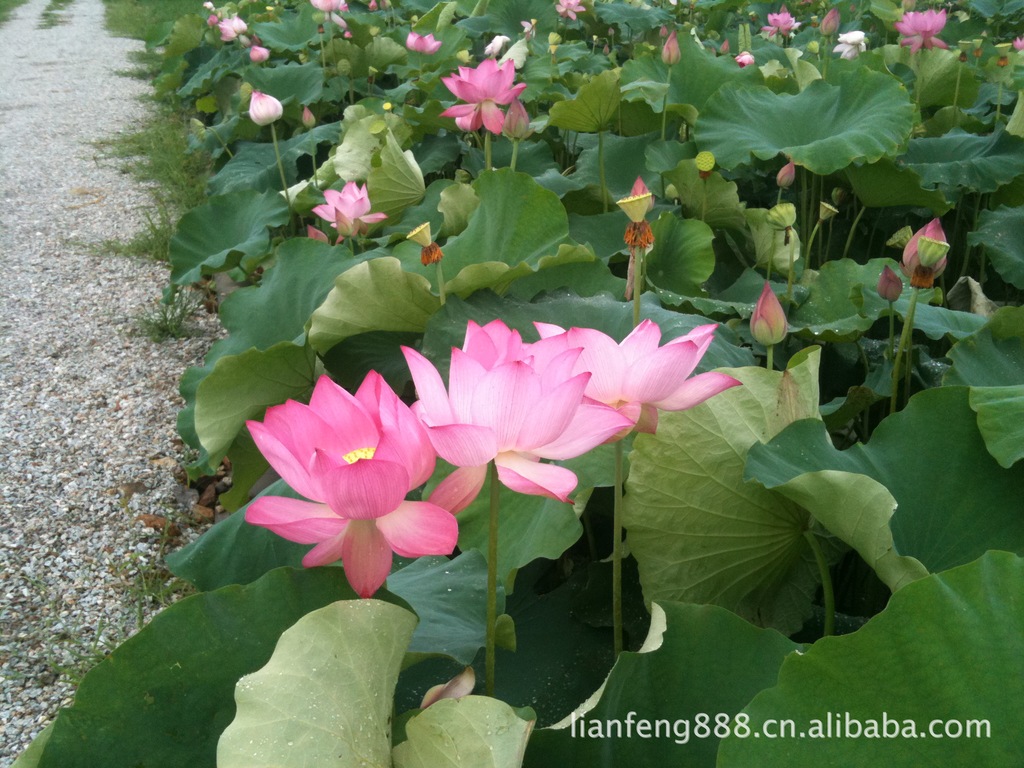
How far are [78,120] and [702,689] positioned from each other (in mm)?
4871

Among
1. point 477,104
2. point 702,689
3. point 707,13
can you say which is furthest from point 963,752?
point 707,13

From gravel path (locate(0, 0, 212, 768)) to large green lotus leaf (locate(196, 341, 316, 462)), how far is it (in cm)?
41

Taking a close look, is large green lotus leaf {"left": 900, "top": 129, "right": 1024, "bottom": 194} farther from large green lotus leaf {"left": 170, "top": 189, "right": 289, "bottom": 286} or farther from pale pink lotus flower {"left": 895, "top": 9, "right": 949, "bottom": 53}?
large green lotus leaf {"left": 170, "top": 189, "right": 289, "bottom": 286}

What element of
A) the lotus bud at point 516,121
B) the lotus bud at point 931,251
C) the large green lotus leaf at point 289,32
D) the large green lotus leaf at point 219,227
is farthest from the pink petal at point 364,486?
the large green lotus leaf at point 289,32

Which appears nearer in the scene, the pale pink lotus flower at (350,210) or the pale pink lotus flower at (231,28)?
the pale pink lotus flower at (350,210)

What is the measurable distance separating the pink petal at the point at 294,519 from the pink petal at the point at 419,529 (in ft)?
0.09

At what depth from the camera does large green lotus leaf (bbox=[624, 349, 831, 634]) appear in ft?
2.58

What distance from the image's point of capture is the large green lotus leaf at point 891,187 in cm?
158

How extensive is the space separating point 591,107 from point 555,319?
84 centimetres

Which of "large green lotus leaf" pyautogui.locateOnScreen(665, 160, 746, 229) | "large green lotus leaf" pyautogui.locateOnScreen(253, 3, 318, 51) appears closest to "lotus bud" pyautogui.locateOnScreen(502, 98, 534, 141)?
"large green lotus leaf" pyautogui.locateOnScreen(665, 160, 746, 229)

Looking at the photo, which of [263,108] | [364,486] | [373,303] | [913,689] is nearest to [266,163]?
[263,108]

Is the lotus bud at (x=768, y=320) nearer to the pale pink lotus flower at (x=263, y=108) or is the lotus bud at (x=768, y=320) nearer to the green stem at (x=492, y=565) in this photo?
the green stem at (x=492, y=565)

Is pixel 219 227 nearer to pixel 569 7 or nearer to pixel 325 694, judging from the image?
pixel 569 7

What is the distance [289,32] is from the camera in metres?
3.63
